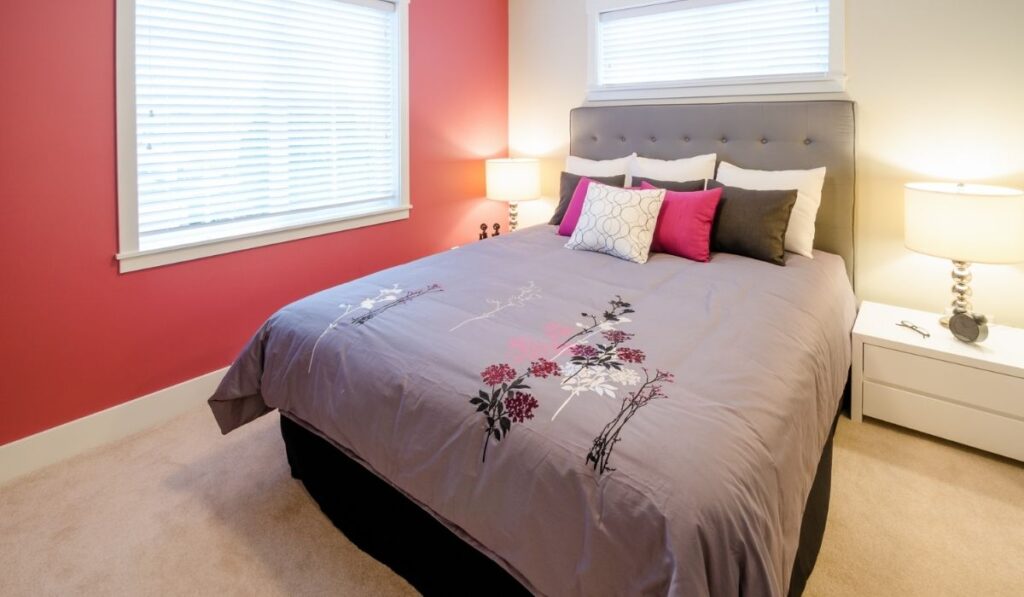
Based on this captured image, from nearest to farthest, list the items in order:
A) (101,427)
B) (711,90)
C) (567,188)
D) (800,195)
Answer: (101,427) < (800,195) < (711,90) < (567,188)

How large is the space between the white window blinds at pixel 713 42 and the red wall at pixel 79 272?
Answer: 7.44 ft

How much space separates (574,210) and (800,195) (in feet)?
3.64

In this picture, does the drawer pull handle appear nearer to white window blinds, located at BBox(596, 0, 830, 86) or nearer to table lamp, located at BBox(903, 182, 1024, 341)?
table lamp, located at BBox(903, 182, 1024, 341)

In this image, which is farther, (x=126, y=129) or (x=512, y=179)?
(x=512, y=179)

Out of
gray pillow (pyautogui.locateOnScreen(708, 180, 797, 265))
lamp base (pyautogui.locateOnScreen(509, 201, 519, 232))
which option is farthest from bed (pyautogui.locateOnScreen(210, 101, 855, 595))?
lamp base (pyautogui.locateOnScreen(509, 201, 519, 232))

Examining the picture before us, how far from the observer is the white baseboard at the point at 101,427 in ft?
6.64

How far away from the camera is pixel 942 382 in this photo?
211 centimetres

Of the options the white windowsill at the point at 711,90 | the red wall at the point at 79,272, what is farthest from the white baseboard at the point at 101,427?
the white windowsill at the point at 711,90

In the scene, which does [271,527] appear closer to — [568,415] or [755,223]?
[568,415]

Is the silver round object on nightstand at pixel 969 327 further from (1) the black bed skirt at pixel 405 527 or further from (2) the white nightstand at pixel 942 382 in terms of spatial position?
(1) the black bed skirt at pixel 405 527

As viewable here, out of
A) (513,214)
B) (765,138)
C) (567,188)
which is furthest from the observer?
(513,214)

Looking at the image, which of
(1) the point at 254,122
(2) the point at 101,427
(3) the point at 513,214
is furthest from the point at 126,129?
(3) the point at 513,214

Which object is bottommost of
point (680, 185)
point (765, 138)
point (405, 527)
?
point (405, 527)

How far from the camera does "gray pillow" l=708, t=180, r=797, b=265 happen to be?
2.41 m
